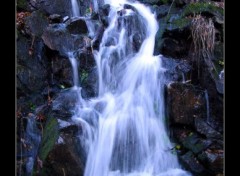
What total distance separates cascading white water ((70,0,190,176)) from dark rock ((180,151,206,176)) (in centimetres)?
13

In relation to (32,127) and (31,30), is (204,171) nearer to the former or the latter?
(32,127)

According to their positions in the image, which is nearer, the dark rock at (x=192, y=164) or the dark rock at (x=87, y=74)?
the dark rock at (x=192, y=164)

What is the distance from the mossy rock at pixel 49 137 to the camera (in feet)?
17.6

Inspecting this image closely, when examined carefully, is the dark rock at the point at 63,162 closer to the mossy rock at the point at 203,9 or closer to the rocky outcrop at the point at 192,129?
the rocky outcrop at the point at 192,129

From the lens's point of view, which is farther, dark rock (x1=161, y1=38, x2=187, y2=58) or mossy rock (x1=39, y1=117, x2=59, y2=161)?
dark rock (x1=161, y1=38, x2=187, y2=58)

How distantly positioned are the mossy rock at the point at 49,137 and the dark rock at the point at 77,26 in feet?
10.2

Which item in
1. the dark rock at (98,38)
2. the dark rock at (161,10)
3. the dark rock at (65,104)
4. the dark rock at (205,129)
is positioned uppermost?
the dark rock at (161,10)

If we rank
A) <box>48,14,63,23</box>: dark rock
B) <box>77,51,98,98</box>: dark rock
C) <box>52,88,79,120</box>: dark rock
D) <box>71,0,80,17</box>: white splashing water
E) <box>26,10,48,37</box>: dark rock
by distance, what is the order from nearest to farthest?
<box>52,88,79,120</box>: dark rock
<box>77,51,98,98</box>: dark rock
<box>26,10,48,37</box>: dark rock
<box>48,14,63,23</box>: dark rock
<box>71,0,80,17</box>: white splashing water

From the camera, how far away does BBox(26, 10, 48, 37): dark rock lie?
8.02m

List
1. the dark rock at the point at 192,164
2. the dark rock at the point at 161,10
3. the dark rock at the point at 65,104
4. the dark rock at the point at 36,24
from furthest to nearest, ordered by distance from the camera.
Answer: the dark rock at the point at 161,10 < the dark rock at the point at 36,24 < the dark rock at the point at 65,104 < the dark rock at the point at 192,164

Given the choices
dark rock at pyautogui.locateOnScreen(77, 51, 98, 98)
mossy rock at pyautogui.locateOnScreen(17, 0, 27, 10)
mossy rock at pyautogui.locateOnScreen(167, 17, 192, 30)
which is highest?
mossy rock at pyautogui.locateOnScreen(17, 0, 27, 10)

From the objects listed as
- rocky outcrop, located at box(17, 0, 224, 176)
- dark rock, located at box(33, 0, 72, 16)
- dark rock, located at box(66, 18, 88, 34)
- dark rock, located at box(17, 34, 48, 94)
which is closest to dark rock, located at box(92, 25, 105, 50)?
rocky outcrop, located at box(17, 0, 224, 176)

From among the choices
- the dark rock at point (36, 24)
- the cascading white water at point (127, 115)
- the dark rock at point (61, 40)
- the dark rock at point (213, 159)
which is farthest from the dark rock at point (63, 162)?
the dark rock at point (36, 24)

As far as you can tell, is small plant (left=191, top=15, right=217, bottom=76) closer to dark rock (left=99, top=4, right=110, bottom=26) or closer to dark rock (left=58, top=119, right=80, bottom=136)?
dark rock (left=99, top=4, right=110, bottom=26)
